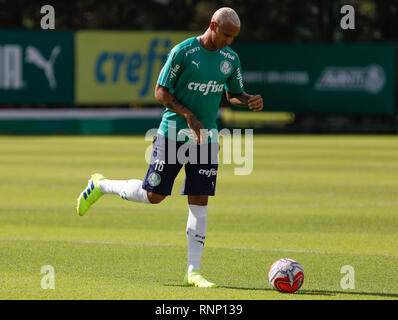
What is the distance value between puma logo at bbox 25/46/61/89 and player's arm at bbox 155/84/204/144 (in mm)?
25119

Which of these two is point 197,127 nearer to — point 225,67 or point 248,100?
point 225,67

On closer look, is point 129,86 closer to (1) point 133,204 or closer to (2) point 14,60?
(2) point 14,60

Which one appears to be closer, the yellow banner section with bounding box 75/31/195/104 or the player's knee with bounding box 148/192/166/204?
the player's knee with bounding box 148/192/166/204

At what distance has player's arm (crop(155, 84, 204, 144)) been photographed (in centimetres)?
824

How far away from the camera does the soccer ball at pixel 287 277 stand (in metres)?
8.03

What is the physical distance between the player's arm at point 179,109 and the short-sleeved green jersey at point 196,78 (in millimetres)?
70

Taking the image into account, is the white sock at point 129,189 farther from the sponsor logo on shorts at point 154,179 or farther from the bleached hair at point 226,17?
the bleached hair at point 226,17

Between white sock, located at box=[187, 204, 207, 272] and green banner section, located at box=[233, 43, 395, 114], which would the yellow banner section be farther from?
white sock, located at box=[187, 204, 207, 272]

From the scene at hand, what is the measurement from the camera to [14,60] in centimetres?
3266

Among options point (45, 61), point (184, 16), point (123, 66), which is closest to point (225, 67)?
point (45, 61)

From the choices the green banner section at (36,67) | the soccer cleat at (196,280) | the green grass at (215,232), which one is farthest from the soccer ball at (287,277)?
the green banner section at (36,67)

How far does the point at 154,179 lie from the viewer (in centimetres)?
869

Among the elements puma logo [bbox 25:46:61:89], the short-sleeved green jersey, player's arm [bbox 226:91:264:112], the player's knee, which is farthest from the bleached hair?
puma logo [bbox 25:46:61:89]
